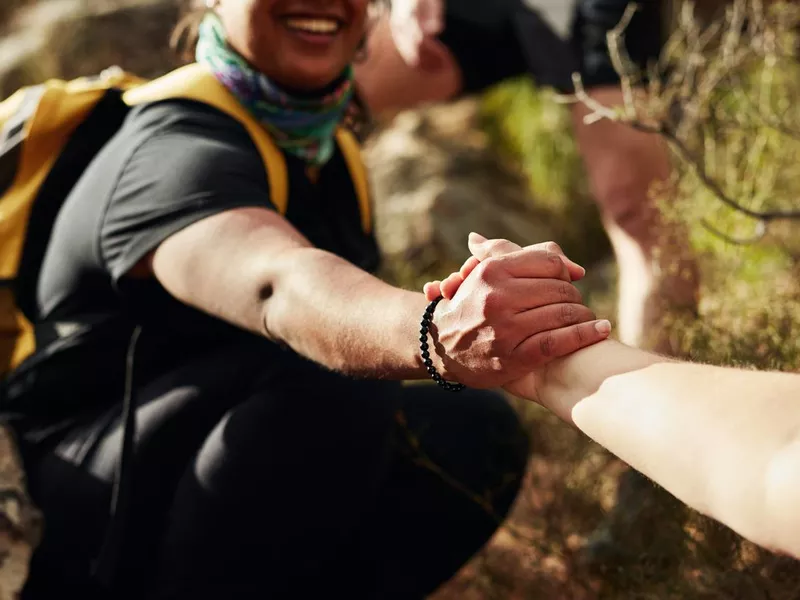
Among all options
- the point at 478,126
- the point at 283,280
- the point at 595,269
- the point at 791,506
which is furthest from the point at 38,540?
the point at 478,126

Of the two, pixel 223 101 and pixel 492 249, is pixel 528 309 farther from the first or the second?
pixel 223 101

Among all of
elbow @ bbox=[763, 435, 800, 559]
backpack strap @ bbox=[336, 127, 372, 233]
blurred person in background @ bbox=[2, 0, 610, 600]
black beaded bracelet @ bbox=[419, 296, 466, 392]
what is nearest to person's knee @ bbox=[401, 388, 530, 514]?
blurred person in background @ bbox=[2, 0, 610, 600]

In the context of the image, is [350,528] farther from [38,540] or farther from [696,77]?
[696,77]

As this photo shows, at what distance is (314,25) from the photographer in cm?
209

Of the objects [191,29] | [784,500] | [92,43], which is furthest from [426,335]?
[92,43]

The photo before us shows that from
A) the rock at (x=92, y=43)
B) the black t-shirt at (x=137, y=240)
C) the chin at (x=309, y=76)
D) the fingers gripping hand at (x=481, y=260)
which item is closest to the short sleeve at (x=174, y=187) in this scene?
the black t-shirt at (x=137, y=240)

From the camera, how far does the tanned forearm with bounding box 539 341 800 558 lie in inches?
40.3

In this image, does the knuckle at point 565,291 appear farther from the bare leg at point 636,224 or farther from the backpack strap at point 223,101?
the bare leg at point 636,224

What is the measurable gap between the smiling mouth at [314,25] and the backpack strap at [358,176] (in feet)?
0.97

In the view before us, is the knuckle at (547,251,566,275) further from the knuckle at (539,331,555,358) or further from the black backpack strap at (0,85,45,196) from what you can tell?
the black backpack strap at (0,85,45,196)

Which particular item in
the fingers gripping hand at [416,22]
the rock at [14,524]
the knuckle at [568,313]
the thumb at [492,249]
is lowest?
the rock at [14,524]

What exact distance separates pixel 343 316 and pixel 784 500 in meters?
0.62

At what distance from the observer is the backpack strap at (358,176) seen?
2316mm

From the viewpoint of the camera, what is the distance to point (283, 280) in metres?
1.48
